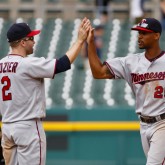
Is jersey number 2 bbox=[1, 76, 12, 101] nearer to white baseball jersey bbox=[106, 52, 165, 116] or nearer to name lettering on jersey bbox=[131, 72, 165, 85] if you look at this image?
white baseball jersey bbox=[106, 52, 165, 116]

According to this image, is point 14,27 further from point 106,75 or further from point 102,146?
point 102,146

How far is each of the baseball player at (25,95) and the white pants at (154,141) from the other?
2.58 ft

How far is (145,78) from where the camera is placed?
671 cm

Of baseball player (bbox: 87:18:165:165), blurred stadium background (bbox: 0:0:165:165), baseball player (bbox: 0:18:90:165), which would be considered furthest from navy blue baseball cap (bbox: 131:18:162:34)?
blurred stadium background (bbox: 0:0:165:165)

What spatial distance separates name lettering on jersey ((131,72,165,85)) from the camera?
669 cm

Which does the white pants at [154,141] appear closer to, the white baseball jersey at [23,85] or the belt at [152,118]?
the belt at [152,118]

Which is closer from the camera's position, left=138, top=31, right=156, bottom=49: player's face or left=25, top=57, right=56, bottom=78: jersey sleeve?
left=25, top=57, right=56, bottom=78: jersey sleeve

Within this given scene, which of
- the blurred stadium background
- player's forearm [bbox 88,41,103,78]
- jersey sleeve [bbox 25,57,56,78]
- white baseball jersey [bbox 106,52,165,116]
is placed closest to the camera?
jersey sleeve [bbox 25,57,56,78]

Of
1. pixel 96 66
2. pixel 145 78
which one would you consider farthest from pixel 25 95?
pixel 145 78

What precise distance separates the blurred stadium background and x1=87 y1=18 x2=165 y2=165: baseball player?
3.76m

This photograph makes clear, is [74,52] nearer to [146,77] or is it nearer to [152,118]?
[146,77]

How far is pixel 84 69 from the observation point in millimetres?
12359

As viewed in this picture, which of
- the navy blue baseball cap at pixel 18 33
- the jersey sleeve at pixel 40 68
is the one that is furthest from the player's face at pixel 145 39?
the navy blue baseball cap at pixel 18 33

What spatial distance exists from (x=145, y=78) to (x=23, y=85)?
93 cm
